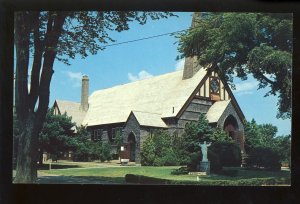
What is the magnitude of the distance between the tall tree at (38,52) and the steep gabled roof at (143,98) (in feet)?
3.37

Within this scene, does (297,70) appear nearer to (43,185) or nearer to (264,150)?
(264,150)

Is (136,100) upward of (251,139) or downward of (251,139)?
upward

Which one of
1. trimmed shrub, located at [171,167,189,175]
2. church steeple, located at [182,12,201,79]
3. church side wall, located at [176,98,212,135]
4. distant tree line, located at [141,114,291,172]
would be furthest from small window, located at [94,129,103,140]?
church steeple, located at [182,12,201,79]

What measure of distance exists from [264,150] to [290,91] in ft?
4.71

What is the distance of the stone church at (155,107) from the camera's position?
1226 cm

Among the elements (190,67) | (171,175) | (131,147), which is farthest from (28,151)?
(190,67)

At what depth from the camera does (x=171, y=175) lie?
40.1ft

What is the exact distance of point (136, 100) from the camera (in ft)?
41.0

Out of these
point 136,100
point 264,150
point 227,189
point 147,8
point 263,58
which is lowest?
point 227,189

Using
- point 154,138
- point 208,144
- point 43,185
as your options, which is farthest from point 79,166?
point 208,144

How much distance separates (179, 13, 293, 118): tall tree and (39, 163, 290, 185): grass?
139 centimetres

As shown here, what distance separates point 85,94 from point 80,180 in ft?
6.23

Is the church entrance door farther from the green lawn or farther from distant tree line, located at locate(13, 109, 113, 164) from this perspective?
distant tree line, located at locate(13, 109, 113, 164)

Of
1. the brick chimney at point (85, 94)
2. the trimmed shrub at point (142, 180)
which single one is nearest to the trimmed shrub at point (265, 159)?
the trimmed shrub at point (142, 180)
